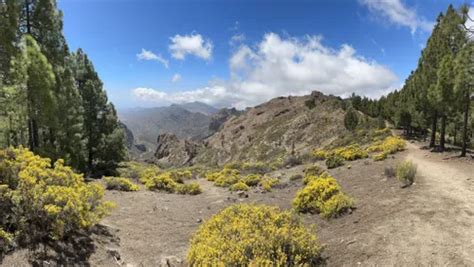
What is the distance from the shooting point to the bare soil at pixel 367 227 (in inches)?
261

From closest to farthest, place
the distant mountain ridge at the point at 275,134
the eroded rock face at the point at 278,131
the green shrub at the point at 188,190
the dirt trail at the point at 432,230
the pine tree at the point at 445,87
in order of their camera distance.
A: 1. the dirt trail at the point at 432,230
2. the green shrub at the point at 188,190
3. the pine tree at the point at 445,87
4. the distant mountain ridge at the point at 275,134
5. the eroded rock face at the point at 278,131

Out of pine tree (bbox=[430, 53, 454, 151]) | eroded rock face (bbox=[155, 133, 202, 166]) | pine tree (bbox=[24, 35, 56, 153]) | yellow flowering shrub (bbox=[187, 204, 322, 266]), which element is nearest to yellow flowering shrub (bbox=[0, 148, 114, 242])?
yellow flowering shrub (bbox=[187, 204, 322, 266])

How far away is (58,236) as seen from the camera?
718cm

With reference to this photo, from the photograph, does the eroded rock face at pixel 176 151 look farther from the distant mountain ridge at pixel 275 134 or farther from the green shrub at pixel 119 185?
the green shrub at pixel 119 185

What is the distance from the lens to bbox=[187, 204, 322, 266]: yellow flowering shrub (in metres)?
6.12

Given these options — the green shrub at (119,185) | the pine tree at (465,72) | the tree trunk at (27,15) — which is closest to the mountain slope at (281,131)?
the pine tree at (465,72)

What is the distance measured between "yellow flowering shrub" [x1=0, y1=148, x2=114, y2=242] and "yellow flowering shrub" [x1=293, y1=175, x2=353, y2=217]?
21.6 ft

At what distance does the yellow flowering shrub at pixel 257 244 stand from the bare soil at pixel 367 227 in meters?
0.71

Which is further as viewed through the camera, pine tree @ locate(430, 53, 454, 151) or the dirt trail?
pine tree @ locate(430, 53, 454, 151)

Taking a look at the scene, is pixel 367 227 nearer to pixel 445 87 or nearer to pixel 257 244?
pixel 257 244

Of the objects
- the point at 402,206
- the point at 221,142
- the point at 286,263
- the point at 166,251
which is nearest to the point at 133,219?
the point at 166,251

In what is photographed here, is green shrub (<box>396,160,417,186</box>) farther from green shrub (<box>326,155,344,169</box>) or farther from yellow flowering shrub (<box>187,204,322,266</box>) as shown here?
green shrub (<box>326,155,344,169</box>)

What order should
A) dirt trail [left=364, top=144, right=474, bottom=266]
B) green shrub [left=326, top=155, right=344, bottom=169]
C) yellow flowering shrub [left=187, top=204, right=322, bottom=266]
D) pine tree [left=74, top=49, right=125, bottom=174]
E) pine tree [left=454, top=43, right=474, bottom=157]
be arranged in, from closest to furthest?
yellow flowering shrub [left=187, top=204, right=322, bottom=266], dirt trail [left=364, top=144, right=474, bottom=266], pine tree [left=454, top=43, right=474, bottom=157], green shrub [left=326, top=155, right=344, bottom=169], pine tree [left=74, top=49, right=125, bottom=174]

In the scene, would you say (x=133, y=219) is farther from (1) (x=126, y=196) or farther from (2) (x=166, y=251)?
(1) (x=126, y=196)
